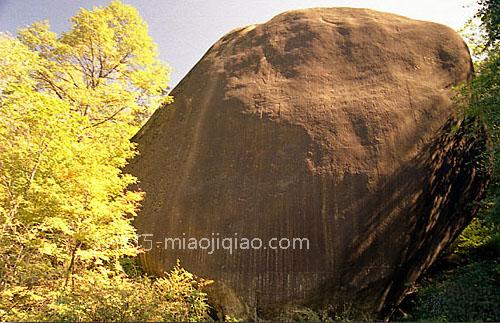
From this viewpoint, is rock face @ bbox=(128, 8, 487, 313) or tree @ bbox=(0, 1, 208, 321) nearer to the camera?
tree @ bbox=(0, 1, 208, 321)

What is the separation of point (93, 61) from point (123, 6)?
1477mm

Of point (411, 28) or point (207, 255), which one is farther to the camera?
point (411, 28)

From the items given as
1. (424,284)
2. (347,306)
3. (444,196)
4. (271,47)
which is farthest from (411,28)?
(347,306)

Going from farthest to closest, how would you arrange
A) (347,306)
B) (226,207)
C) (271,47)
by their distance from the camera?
(271,47) → (226,207) → (347,306)

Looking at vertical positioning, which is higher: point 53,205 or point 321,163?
point 321,163

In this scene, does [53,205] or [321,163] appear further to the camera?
[321,163]

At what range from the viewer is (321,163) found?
19.4 ft

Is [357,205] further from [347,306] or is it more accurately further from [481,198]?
[481,198]

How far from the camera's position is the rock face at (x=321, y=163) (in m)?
5.63

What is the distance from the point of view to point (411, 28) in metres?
7.21

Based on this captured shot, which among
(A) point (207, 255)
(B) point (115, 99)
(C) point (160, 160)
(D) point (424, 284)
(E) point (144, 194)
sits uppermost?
(B) point (115, 99)

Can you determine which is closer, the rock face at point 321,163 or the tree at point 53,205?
the tree at point 53,205

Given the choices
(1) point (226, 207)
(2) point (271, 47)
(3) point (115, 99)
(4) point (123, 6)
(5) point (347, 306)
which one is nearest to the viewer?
(5) point (347, 306)

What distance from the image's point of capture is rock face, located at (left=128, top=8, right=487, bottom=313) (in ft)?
18.5
